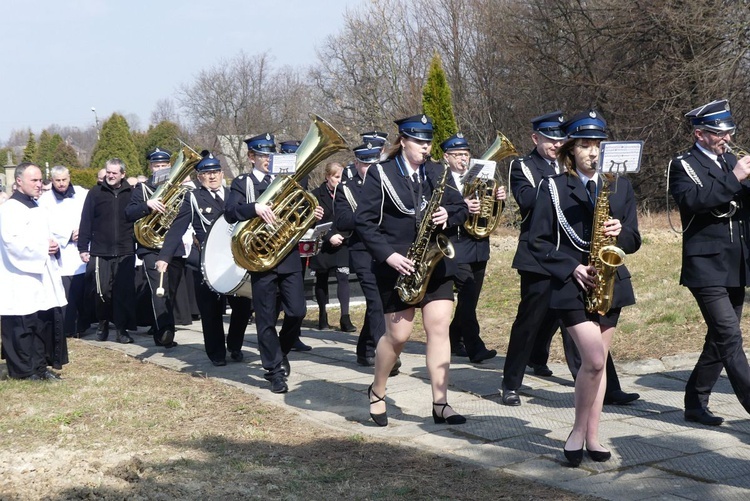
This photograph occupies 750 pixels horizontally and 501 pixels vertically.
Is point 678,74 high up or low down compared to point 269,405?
up

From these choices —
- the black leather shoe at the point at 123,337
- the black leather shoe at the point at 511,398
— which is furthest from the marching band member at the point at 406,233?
the black leather shoe at the point at 123,337

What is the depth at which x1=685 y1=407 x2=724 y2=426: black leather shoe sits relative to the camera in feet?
22.6

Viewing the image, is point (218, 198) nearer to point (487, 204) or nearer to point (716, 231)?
point (487, 204)

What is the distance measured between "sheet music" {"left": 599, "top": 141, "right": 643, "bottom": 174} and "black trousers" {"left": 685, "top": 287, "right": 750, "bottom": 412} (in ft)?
5.15

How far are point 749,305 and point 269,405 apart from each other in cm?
580

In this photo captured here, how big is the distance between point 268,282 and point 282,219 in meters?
0.55

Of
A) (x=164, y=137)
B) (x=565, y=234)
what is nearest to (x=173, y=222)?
(x=565, y=234)

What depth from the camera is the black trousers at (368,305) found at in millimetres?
9539

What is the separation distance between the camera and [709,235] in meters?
6.85

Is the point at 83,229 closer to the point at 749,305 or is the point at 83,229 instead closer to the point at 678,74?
the point at 749,305

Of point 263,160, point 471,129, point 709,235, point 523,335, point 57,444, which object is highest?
point 471,129

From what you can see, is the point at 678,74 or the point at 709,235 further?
the point at 678,74

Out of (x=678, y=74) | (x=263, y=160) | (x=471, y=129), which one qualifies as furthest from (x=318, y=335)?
(x=471, y=129)

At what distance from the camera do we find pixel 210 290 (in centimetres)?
1020
